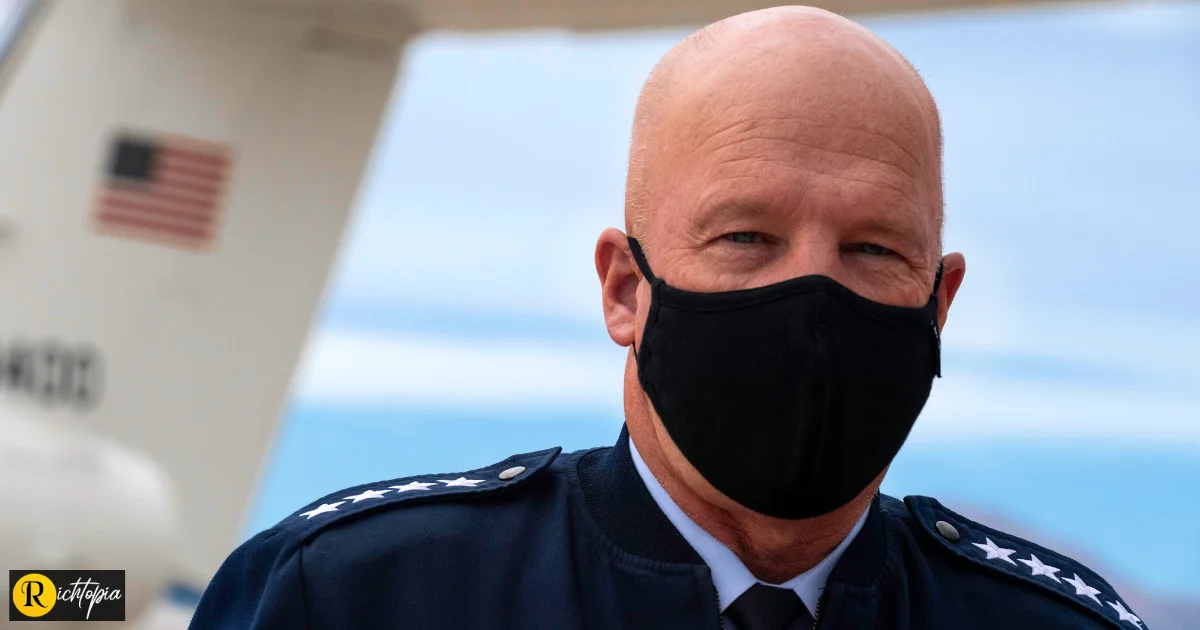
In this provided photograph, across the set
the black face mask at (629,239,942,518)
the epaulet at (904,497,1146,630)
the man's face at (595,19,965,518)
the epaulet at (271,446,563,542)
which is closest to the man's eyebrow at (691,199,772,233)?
the man's face at (595,19,965,518)

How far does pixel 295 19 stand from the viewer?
567 cm

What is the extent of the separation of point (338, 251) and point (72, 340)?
125 cm

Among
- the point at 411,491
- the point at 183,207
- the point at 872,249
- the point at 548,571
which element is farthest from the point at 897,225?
the point at 183,207

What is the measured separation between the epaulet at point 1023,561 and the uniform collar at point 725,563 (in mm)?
323

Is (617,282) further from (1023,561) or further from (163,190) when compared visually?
(163,190)

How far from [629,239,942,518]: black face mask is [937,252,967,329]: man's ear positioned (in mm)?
156

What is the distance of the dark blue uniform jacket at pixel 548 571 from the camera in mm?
1791

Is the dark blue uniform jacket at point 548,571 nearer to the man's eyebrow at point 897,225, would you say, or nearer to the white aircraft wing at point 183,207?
the man's eyebrow at point 897,225

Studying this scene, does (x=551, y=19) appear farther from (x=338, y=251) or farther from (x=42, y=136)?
(x=42, y=136)

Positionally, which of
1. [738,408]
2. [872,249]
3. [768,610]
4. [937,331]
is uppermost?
[872,249]

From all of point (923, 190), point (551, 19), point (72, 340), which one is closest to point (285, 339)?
point (72, 340)

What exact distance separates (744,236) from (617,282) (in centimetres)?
29

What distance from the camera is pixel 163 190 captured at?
18.5 ft

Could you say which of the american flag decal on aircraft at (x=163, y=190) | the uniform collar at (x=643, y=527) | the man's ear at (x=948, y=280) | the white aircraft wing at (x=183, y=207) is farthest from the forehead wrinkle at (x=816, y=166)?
the american flag decal on aircraft at (x=163, y=190)
